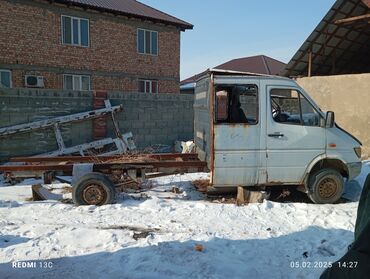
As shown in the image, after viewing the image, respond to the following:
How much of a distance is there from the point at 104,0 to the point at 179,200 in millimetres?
15093

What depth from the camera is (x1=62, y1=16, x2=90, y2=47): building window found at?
1620cm

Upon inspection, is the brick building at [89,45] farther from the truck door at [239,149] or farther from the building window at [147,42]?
the truck door at [239,149]

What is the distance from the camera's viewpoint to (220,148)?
6.03 m

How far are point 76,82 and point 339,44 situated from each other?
1193 centimetres

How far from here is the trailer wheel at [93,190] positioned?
5.95 meters

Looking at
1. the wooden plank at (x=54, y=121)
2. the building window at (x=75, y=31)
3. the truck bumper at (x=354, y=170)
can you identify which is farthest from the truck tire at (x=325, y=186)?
the building window at (x=75, y=31)

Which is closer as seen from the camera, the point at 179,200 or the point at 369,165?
the point at 179,200

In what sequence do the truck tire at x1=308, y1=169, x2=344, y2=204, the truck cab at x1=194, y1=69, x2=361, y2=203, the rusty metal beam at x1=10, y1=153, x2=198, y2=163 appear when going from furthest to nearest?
the rusty metal beam at x1=10, y1=153, x2=198, y2=163, the truck tire at x1=308, y1=169, x2=344, y2=204, the truck cab at x1=194, y1=69, x2=361, y2=203

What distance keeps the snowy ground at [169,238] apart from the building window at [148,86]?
13.1 m

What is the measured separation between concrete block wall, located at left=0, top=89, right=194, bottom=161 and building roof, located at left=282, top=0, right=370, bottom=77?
17.6ft

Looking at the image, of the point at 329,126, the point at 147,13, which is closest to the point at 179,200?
the point at 329,126

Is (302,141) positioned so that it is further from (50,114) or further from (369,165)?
(50,114)

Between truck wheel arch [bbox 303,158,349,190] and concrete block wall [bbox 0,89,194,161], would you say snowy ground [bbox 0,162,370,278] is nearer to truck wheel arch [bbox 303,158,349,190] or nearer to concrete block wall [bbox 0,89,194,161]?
truck wheel arch [bbox 303,158,349,190]

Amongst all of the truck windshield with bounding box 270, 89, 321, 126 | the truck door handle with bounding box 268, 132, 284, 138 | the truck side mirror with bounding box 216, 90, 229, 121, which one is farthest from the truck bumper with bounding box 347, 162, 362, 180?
the truck side mirror with bounding box 216, 90, 229, 121
